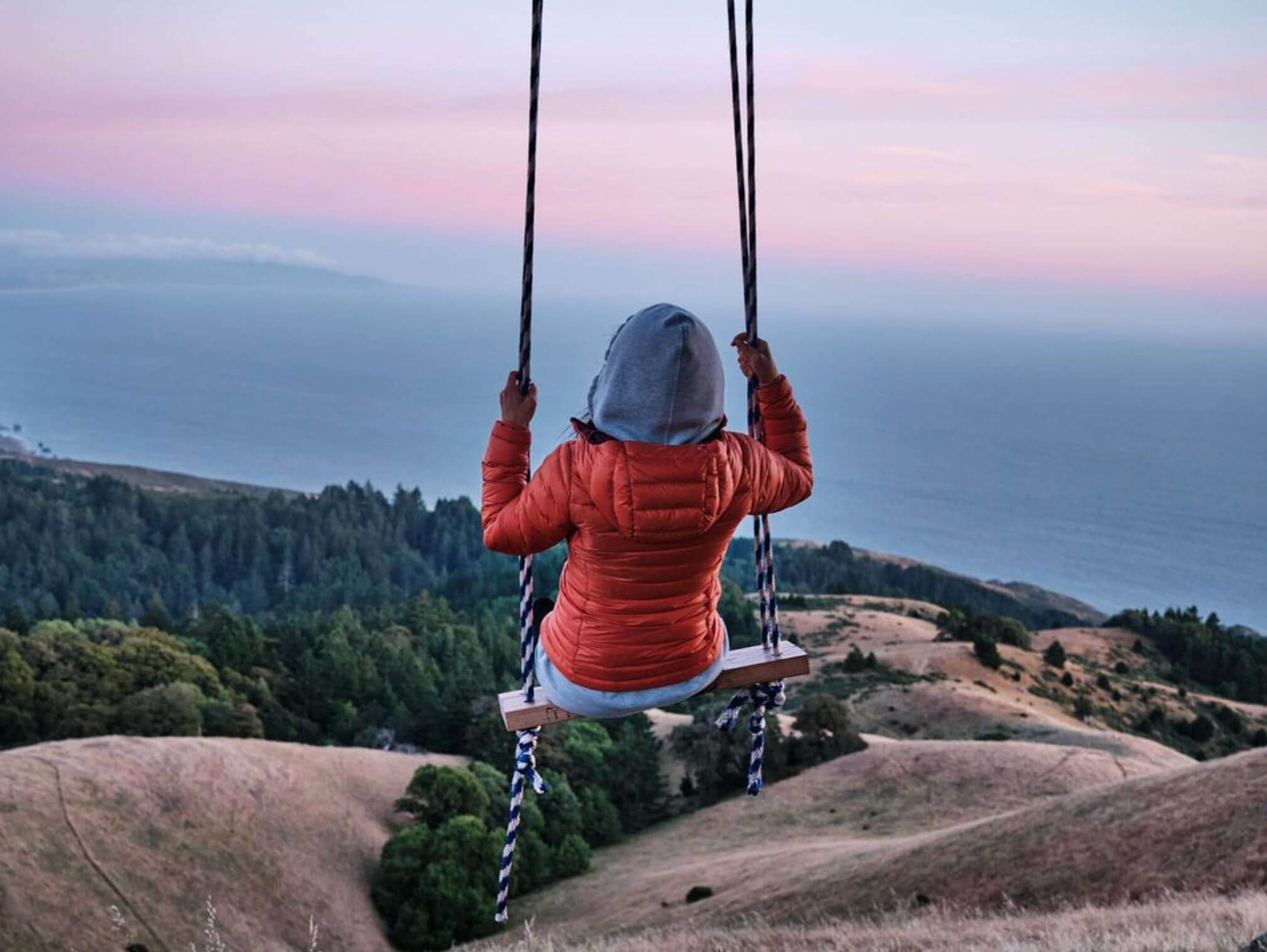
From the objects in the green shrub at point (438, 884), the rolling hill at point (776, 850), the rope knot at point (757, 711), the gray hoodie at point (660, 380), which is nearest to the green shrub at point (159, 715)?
the rolling hill at point (776, 850)

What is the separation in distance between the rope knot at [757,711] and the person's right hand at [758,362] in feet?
4.26

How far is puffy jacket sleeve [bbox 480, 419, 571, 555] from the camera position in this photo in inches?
131

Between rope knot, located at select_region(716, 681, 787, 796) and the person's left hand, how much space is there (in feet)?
5.10

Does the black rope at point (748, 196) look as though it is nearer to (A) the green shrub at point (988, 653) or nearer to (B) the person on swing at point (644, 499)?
(B) the person on swing at point (644, 499)

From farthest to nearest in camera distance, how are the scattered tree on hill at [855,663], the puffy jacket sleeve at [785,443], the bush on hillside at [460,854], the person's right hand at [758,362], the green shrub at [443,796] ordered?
the scattered tree on hill at [855,663] < the green shrub at [443,796] < the bush on hillside at [460,854] < the person's right hand at [758,362] < the puffy jacket sleeve at [785,443]

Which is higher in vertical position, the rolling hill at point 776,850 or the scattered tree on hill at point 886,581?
the rolling hill at point 776,850

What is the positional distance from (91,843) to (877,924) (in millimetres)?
15760

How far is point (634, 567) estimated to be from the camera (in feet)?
11.1

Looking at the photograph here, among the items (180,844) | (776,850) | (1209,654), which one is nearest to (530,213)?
(776,850)

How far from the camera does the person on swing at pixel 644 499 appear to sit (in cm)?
314

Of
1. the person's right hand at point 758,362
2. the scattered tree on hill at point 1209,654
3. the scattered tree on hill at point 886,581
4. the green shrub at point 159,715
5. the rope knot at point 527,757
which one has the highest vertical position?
the person's right hand at point 758,362

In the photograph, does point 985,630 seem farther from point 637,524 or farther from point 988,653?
point 637,524

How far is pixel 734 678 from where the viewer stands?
404 centimetres

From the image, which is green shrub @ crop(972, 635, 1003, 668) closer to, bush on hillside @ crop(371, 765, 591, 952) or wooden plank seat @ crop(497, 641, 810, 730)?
bush on hillside @ crop(371, 765, 591, 952)
